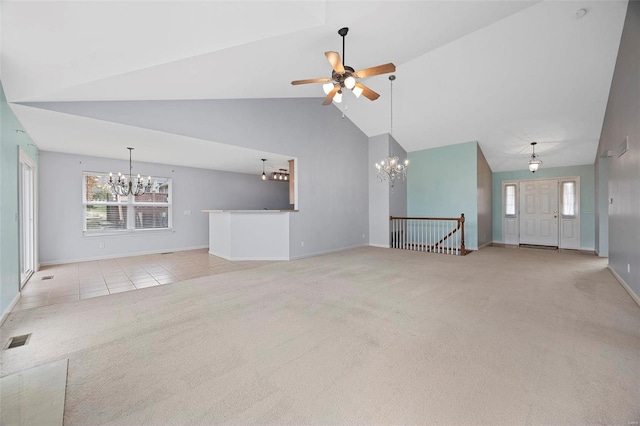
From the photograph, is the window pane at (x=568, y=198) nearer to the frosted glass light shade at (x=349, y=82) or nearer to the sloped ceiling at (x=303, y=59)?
the sloped ceiling at (x=303, y=59)

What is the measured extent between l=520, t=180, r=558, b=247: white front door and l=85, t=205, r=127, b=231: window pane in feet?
39.7

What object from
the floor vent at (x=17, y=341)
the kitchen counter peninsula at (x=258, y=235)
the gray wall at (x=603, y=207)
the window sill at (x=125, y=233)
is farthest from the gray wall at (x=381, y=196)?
the floor vent at (x=17, y=341)

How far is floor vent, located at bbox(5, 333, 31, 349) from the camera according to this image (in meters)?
2.42

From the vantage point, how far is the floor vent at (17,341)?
2420 mm

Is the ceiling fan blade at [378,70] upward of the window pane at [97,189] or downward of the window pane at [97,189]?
upward

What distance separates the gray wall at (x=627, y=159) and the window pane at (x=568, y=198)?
13.4ft

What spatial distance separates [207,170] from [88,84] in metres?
5.24

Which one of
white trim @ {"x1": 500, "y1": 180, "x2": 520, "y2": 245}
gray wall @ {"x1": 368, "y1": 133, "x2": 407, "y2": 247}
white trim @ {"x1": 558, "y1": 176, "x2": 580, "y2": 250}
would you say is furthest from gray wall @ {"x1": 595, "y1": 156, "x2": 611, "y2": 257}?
Result: gray wall @ {"x1": 368, "y1": 133, "x2": 407, "y2": 247}

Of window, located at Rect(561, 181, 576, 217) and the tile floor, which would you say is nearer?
the tile floor

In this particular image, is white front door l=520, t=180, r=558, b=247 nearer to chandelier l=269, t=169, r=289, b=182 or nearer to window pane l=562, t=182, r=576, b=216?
window pane l=562, t=182, r=576, b=216

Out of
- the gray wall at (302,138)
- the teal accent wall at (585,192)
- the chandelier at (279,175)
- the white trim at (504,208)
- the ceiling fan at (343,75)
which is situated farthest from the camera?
the white trim at (504,208)

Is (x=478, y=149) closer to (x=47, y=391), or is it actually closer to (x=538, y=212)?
(x=538, y=212)

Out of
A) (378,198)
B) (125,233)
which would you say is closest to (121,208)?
(125,233)

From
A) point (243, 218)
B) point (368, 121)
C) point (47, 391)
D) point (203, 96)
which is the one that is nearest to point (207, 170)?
point (243, 218)
